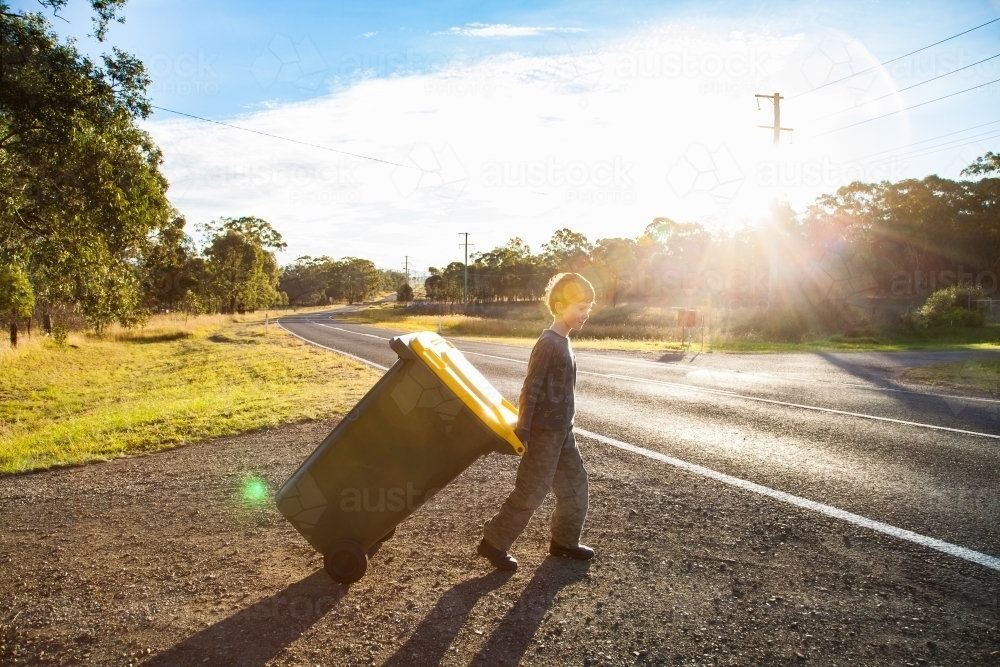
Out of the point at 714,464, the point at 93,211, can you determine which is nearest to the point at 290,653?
the point at 714,464

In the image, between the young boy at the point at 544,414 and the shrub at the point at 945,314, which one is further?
the shrub at the point at 945,314

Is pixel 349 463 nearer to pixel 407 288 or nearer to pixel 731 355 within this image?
A: pixel 731 355

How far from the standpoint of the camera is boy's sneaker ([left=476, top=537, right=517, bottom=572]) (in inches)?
141

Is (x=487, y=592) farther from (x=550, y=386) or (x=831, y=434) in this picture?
(x=831, y=434)

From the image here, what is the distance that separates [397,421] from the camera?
11.1 ft

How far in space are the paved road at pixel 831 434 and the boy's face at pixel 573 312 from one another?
2.61 m

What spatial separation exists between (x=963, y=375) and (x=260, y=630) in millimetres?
14183

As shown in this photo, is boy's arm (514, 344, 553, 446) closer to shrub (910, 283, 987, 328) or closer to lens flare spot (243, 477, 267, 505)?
lens flare spot (243, 477, 267, 505)

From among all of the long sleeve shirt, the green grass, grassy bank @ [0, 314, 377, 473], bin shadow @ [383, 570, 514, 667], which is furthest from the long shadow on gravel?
the green grass

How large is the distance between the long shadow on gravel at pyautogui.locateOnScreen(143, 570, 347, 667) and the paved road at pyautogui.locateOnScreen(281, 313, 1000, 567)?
3.52 metres

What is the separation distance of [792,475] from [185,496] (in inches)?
202

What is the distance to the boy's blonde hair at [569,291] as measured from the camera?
356 centimetres

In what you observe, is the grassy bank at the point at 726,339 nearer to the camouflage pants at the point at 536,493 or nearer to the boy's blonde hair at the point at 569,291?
the camouflage pants at the point at 536,493

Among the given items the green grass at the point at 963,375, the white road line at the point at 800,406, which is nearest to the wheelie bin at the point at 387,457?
the white road line at the point at 800,406
